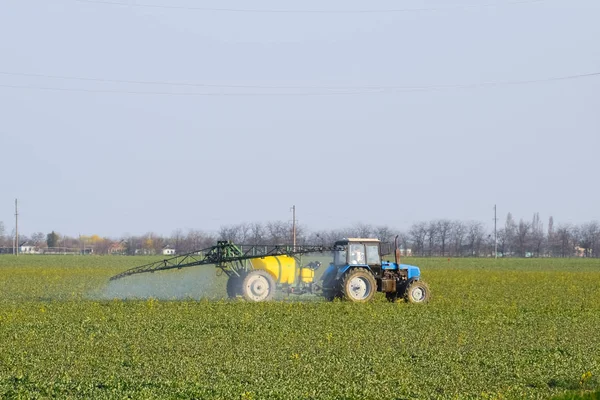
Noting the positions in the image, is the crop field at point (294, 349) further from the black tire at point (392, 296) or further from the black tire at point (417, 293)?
the black tire at point (392, 296)

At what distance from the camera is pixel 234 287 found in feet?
95.9

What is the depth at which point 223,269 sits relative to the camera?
1129 inches

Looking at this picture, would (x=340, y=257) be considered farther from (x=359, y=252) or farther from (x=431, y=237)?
(x=431, y=237)

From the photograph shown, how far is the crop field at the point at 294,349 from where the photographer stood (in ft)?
→ 44.3

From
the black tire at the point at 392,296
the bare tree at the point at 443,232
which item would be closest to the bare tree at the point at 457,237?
the bare tree at the point at 443,232

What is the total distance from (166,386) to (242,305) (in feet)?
41.0

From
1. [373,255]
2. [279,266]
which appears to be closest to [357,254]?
[373,255]

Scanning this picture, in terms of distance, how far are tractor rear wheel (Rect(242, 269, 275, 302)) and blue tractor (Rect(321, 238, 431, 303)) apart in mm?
1869

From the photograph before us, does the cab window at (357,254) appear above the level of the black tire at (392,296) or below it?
above

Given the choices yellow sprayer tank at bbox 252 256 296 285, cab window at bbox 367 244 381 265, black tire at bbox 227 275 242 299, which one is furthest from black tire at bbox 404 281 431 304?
black tire at bbox 227 275 242 299

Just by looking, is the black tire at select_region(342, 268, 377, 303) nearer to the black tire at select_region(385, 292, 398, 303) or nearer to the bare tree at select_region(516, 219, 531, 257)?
the black tire at select_region(385, 292, 398, 303)

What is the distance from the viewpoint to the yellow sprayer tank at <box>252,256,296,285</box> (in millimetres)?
28547

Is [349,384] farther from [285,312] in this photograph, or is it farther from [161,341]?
[285,312]

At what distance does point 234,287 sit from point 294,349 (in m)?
12.0
